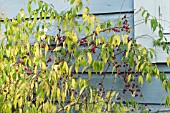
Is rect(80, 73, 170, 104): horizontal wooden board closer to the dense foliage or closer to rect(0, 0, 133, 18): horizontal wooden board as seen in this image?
the dense foliage

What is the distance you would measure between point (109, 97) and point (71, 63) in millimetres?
369

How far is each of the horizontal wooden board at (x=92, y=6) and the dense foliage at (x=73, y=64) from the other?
8 cm

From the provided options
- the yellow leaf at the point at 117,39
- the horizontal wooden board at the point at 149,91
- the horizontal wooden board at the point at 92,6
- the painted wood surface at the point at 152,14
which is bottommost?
the horizontal wooden board at the point at 149,91

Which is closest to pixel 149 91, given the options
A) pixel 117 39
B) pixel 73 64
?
pixel 117 39

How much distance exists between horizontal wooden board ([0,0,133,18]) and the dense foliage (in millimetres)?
81

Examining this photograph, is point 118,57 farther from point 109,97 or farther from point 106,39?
point 109,97

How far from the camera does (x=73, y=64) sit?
1744 mm

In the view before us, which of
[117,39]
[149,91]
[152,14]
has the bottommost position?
[149,91]

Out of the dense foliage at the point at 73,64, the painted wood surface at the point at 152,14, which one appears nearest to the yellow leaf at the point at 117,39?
the dense foliage at the point at 73,64

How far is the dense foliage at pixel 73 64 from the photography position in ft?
5.40

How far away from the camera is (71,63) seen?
1906mm

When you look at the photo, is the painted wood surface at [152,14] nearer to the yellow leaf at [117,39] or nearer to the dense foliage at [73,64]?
the dense foliage at [73,64]

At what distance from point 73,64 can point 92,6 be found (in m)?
0.47

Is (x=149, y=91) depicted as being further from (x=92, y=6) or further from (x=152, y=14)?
(x=92, y=6)
